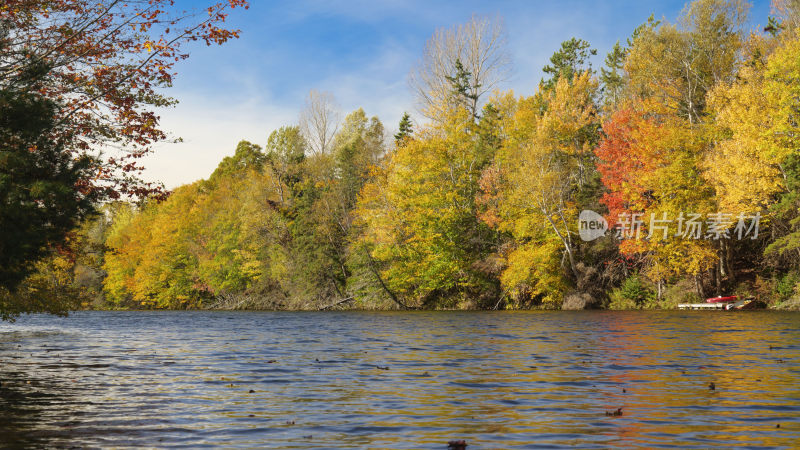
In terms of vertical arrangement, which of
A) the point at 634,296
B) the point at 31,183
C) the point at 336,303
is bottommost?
the point at 336,303

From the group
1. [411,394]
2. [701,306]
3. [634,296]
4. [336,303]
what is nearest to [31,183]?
[411,394]

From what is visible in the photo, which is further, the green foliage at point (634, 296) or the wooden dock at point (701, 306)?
the green foliage at point (634, 296)

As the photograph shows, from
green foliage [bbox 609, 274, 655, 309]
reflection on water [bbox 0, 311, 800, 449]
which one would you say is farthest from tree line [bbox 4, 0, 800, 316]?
reflection on water [bbox 0, 311, 800, 449]

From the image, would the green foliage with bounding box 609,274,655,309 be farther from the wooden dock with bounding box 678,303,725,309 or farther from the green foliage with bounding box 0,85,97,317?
the green foliage with bounding box 0,85,97,317

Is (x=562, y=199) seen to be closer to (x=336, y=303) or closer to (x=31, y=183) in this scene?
(x=336, y=303)

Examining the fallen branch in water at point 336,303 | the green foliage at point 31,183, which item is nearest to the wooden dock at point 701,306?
the fallen branch in water at point 336,303

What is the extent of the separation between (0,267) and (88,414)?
4.84 meters

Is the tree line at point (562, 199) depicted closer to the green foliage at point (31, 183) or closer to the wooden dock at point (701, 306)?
the wooden dock at point (701, 306)

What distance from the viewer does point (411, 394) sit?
453 inches

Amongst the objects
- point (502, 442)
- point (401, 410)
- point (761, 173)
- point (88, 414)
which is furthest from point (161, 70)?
point (761, 173)

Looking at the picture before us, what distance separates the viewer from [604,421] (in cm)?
903

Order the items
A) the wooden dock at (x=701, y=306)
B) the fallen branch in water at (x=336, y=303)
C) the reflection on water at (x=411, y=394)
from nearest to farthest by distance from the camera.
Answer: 1. the reflection on water at (x=411, y=394)
2. the wooden dock at (x=701, y=306)
3. the fallen branch in water at (x=336, y=303)

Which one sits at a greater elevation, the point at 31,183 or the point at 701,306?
the point at 31,183

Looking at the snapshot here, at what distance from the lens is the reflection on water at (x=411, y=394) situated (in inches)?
328
